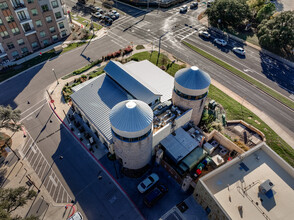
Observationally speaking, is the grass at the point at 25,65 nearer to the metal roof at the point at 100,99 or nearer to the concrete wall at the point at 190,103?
the metal roof at the point at 100,99

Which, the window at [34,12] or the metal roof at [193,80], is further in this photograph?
the window at [34,12]

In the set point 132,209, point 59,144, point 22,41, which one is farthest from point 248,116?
point 22,41

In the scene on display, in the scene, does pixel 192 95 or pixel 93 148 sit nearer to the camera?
pixel 192 95

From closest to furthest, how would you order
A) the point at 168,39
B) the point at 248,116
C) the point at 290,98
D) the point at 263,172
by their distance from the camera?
the point at 263,172 < the point at 248,116 < the point at 290,98 < the point at 168,39

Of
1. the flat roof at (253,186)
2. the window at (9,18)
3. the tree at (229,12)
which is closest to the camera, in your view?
the flat roof at (253,186)

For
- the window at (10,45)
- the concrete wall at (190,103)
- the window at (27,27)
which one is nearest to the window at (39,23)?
the window at (27,27)

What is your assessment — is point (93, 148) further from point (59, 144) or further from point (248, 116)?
point (248, 116)
